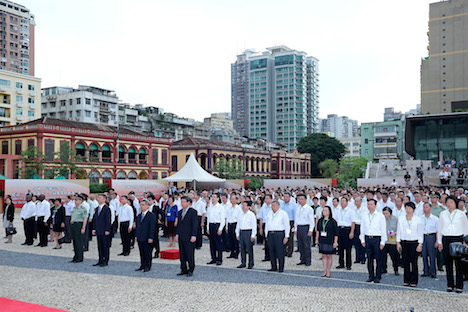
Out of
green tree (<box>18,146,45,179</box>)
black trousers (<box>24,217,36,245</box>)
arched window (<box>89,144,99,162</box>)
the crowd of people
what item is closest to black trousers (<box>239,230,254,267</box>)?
the crowd of people

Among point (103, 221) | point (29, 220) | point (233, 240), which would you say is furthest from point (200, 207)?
point (29, 220)

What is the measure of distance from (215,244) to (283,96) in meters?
129

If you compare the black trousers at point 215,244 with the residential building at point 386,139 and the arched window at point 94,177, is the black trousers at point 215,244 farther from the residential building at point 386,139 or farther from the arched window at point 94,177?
the residential building at point 386,139

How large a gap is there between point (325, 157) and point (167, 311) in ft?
285

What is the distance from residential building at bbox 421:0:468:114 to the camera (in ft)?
289

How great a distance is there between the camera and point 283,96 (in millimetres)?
138000

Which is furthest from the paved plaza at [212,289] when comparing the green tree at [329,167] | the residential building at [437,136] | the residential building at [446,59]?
the residential building at [446,59]

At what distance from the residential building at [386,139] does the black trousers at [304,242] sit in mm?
80421

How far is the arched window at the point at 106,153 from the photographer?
49875mm

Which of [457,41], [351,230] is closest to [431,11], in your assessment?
[457,41]

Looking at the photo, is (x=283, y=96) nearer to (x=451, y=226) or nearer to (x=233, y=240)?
(x=233, y=240)

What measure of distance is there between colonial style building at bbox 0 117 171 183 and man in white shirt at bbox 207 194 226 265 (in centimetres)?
3439

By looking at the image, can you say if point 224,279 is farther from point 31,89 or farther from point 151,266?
point 31,89

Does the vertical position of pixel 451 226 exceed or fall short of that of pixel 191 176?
it falls short
